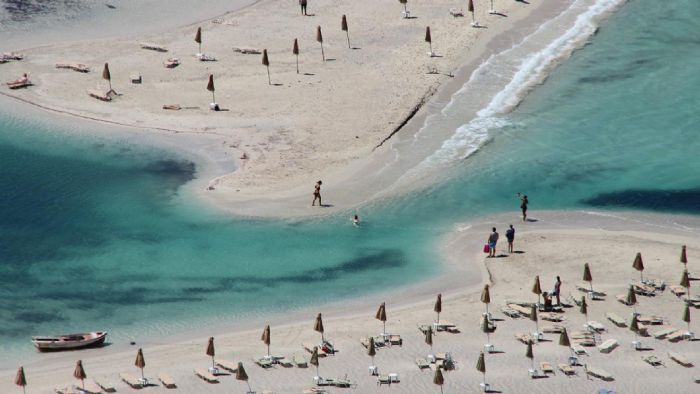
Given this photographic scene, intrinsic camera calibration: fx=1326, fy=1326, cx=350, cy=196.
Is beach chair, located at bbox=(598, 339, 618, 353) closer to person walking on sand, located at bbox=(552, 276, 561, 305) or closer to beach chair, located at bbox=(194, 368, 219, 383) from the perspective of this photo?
person walking on sand, located at bbox=(552, 276, 561, 305)

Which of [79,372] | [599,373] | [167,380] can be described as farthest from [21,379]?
[599,373]

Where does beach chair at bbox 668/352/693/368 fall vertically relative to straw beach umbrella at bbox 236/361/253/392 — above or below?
below

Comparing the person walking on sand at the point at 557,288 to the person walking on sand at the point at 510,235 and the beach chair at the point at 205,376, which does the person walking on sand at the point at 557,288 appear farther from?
the beach chair at the point at 205,376

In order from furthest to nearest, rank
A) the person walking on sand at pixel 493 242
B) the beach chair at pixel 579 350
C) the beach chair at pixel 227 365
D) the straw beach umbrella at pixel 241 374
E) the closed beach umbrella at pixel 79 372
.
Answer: the person walking on sand at pixel 493 242, the beach chair at pixel 579 350, the beach chair at pixel 227 365, the straw beach umbrella at pixel 241 374, the closed beach umbrella at pixel 79 372

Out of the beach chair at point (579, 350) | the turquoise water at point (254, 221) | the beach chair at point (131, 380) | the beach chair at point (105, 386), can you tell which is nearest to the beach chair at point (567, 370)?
the beach chair at point (579, 350)

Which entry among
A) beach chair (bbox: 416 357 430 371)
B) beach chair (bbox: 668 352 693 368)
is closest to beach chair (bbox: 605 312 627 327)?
beach chair (bbox: 668 352 693 368)

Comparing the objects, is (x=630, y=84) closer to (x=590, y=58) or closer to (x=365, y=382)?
(x=590, y=58)
